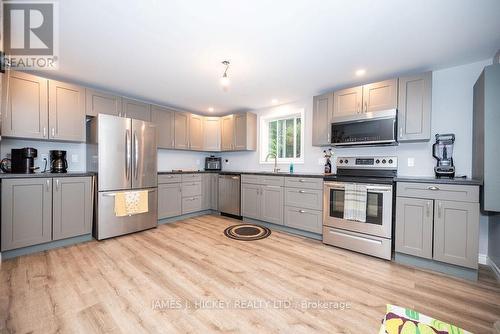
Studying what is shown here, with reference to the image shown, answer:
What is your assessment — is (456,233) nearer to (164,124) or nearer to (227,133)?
(227,133)

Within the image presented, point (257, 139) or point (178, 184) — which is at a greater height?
point (257, 139)

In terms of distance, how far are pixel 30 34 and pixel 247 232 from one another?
3.49 metres

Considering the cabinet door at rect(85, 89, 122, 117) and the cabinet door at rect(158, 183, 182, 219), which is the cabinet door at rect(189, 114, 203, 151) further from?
the cabinet door at rect(85, 89, 122, 117)

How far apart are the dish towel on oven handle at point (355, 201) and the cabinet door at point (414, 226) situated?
0.36 meters

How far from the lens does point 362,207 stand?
2604 millimetres

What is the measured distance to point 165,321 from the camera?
1.47 m

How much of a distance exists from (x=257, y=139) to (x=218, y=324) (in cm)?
365

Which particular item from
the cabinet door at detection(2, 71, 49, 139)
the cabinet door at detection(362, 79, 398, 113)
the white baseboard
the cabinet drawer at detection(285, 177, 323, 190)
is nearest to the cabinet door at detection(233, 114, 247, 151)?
the cabinet drawer at detection(285, 177, 323, 190)

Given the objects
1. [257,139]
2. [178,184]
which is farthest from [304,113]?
[178,184]

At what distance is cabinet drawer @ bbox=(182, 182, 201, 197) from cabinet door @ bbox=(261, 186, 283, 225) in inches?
59.7

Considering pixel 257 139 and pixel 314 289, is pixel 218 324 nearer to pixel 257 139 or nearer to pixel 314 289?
pixel 314 289

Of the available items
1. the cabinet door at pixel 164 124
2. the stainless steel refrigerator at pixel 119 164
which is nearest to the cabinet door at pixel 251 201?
the stainless steel refrigerator at pixel 119 164

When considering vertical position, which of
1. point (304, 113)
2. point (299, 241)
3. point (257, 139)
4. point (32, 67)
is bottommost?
point (299, 241)

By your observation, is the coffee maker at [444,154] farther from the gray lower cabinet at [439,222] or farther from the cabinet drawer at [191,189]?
the cabinet drawer at [191,189]
